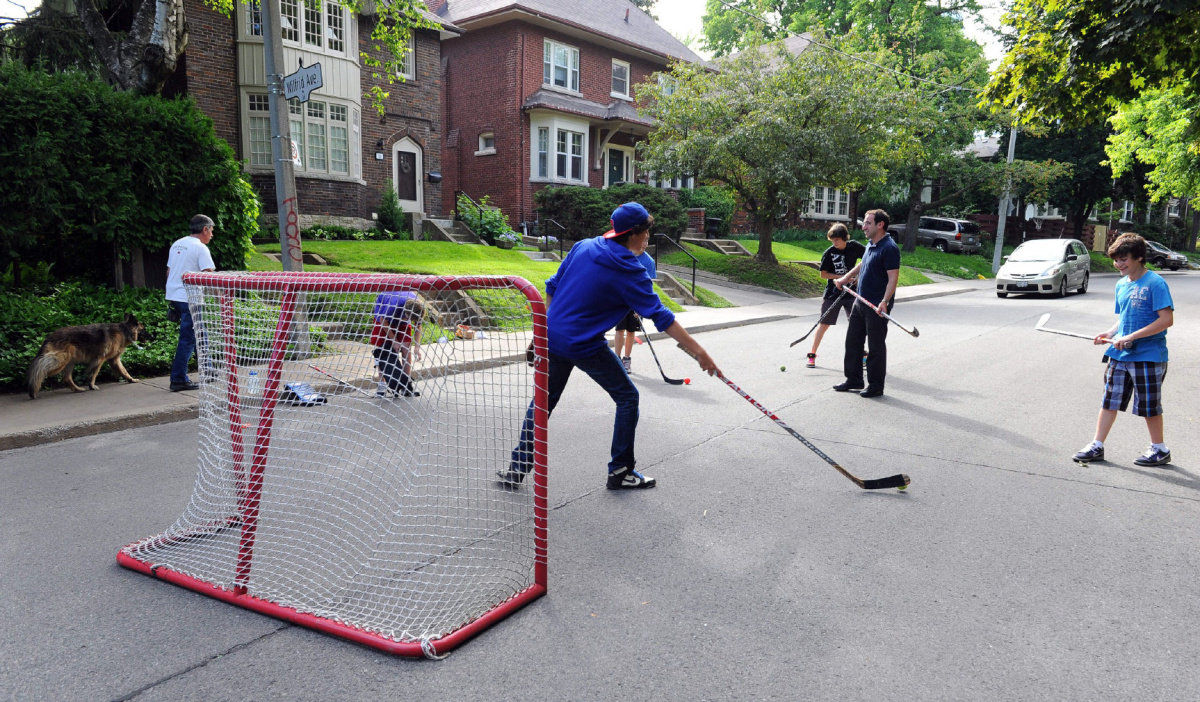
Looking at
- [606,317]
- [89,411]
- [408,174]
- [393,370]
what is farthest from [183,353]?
[408,174]

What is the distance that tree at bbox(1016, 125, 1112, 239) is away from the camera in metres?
38.2

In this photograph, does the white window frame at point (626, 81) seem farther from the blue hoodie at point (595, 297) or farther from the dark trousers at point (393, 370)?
the dark trousers at point (393, 370)

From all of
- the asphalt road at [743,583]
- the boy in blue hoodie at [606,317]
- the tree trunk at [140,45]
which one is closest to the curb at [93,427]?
the asphalt road at [743,583]

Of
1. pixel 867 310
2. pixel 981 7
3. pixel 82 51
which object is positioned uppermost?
pixel 981 7

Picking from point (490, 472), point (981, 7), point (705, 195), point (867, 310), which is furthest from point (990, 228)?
point (490, 472)

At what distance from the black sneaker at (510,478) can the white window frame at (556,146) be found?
22.7 metres

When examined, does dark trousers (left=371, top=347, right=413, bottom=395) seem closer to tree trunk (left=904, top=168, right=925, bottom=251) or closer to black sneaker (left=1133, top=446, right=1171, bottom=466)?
black sneaker (left=1133, top=446, right=1171, bottom=466)

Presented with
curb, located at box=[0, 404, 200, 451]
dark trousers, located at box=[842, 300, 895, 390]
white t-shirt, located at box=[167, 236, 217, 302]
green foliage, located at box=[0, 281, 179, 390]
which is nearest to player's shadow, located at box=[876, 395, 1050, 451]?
dark trousers, located at box=[842, 300, 895, 390]

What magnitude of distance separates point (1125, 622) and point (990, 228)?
48.3 meters

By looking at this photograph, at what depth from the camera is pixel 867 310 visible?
8.45 meters

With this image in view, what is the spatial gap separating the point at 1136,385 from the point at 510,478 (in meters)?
4.68

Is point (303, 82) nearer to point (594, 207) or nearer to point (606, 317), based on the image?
point (606, 317)

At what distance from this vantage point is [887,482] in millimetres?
5051

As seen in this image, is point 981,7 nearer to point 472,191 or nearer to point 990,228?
point 990,228
